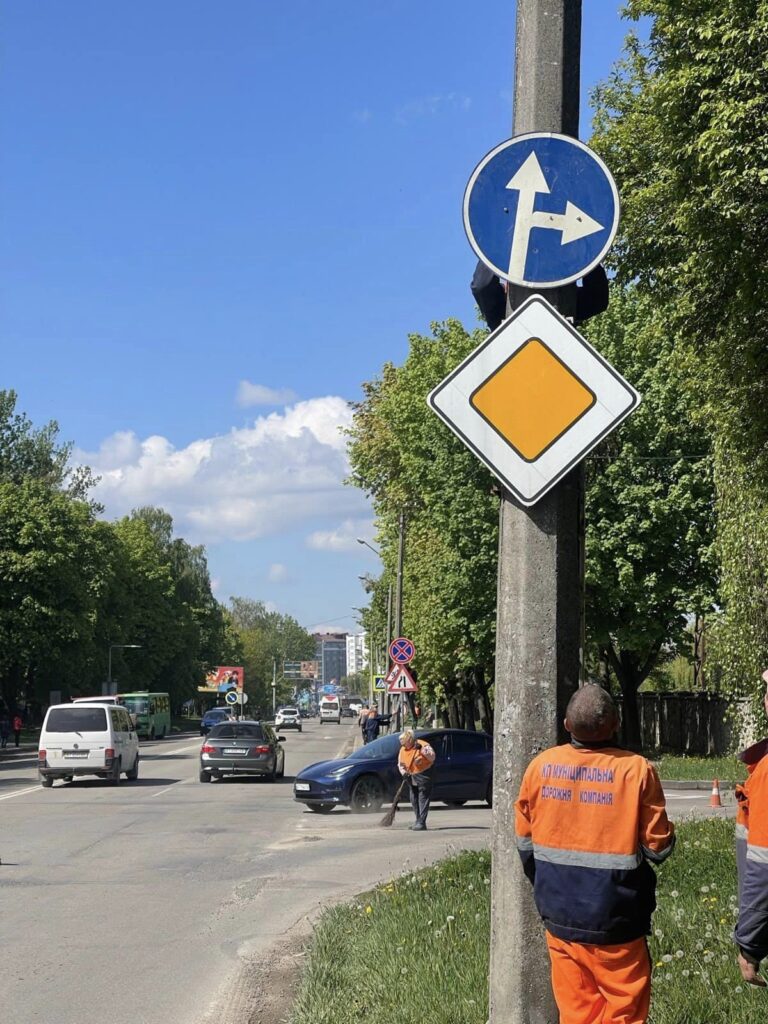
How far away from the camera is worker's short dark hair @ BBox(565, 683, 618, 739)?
4.49 m

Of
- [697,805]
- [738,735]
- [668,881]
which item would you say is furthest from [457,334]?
[668,881]

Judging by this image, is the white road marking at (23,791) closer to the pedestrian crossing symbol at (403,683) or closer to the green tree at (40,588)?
the pedestrian crossing symbol at (403,683)

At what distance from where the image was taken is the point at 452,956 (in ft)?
24.5

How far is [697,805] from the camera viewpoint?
2375 centimetres

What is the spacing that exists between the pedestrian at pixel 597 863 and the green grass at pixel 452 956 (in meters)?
1.83

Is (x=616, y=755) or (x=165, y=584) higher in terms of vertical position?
(x=165, y=584)

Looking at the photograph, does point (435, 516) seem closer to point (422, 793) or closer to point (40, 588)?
point (422, 793)

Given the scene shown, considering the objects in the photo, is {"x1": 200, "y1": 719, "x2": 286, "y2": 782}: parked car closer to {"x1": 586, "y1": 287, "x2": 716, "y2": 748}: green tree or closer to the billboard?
{"x1": 586, "y1": 287, "x2": 716, "y2": 748}: green tree

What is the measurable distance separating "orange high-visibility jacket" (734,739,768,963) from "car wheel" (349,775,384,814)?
1927 centimetres

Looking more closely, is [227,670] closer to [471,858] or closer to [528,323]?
[471,858]

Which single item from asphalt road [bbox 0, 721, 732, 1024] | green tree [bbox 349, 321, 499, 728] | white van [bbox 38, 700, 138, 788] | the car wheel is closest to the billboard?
green tree [bbox 349, 321, 499, 728]

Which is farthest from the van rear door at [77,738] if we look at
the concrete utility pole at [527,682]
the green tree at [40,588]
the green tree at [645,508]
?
the green tree at [40,588]

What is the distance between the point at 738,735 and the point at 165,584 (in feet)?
248

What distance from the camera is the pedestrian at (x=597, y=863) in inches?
172
